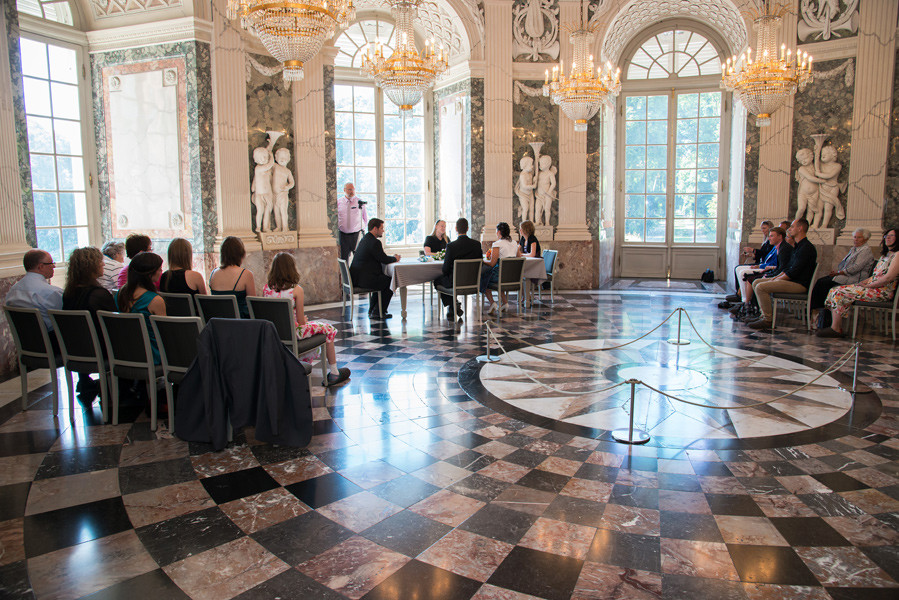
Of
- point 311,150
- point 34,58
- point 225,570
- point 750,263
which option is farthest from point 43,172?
point 750,263

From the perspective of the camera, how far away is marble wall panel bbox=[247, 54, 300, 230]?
887 cm

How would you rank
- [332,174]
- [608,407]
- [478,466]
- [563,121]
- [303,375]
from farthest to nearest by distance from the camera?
1. [563,121]
2. [332,174]
3. [608,407]
4. [303,375]
5. [478,466]

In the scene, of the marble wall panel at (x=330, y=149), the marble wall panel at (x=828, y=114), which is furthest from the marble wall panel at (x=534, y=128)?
the marble wall panel at (x=828, y=114)

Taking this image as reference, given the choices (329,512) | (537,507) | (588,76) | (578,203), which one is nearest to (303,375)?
(329,512)

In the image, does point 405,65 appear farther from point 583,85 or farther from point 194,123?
point 194,123

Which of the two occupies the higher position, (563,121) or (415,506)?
(563,121)

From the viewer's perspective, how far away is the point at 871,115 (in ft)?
30.5

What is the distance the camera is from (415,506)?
319 cm

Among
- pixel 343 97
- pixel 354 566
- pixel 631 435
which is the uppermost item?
pixel 343 97

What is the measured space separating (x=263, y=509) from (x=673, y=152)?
11.7 metres

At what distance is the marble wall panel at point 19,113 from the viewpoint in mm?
5934

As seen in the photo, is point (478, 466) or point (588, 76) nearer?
point (478, 466)

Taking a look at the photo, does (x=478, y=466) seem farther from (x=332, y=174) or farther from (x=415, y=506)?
(x=332, y=174)

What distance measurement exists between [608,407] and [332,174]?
6629 millimetres
